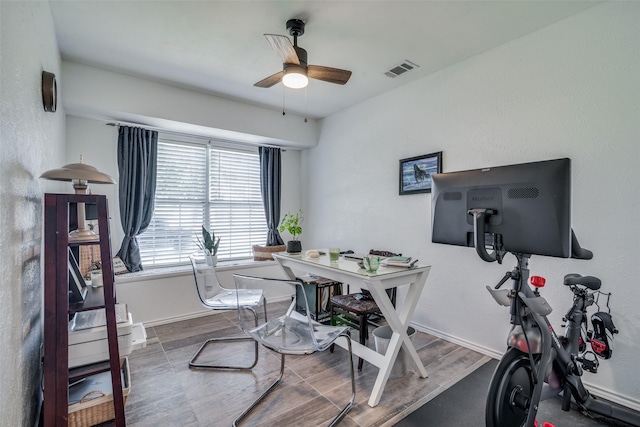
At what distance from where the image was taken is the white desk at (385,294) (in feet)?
6.27

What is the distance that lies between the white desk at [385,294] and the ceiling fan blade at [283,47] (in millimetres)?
1488

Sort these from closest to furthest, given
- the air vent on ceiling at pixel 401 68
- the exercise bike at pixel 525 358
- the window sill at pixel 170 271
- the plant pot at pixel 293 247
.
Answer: the exercise bike at pixel 525 358, the air vent on ceiling at pixel 401 68, the plant pot at pixel 293 247, the window sill at pixel 170 271

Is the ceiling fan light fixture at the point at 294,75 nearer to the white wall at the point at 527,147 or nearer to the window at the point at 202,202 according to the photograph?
the white wall at the point at 527,147

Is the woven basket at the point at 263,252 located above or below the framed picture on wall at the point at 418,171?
below

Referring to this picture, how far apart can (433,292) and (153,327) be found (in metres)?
2.95

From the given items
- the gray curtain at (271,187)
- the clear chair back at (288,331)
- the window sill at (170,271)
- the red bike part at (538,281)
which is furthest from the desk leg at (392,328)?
the gray curtain at (271,187)

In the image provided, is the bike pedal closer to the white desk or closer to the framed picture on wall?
the white desk

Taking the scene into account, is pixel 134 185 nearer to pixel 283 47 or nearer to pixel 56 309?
pixel 56 309

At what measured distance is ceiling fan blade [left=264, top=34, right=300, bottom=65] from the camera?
187 cm

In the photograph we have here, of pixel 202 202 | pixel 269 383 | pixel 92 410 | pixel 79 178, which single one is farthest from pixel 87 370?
pixel 202 202

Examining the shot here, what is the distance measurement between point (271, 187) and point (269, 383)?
2845mm

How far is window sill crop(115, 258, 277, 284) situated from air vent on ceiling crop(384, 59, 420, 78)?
8.96ft

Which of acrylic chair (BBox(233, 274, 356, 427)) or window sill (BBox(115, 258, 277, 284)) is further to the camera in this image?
window sill (BBox(115, 258, 277, 284))

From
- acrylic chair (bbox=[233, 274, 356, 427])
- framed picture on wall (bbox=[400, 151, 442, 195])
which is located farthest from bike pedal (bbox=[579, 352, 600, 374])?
framed picture on wall (bbox=[400, 151, 442, 195])
